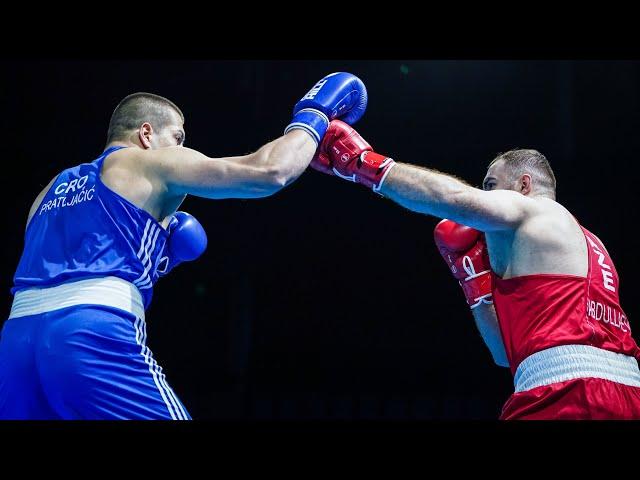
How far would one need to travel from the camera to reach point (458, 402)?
6.79 meters

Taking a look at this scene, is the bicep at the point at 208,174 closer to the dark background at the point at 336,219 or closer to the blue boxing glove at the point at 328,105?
the blue boxing glove at the point at 328,105

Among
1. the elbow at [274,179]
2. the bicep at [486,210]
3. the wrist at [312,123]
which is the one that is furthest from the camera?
the wrist at [312,123]

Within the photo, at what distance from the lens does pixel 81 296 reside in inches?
101

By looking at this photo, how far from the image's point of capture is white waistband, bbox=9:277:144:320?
256 centimetres

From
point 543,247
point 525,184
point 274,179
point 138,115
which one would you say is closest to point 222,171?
point 274,179

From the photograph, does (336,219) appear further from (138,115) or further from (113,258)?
(113,258)

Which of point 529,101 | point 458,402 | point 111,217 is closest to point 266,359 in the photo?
point 458,402

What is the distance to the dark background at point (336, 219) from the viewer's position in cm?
661

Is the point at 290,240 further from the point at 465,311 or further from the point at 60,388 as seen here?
the point at 60,388

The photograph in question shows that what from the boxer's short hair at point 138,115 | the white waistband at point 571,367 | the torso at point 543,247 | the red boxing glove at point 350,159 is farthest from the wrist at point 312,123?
the white waistband at point 571,367

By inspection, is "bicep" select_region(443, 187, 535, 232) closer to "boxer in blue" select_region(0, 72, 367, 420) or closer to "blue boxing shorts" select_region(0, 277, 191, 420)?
"boxer in blue" select_region(0, 72, 367, 420)

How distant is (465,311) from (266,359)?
1912 millimetres

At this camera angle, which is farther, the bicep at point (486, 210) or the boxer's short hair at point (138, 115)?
the boxer's short hair at point (138, 115)

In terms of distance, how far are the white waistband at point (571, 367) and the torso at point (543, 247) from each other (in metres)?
0.34
